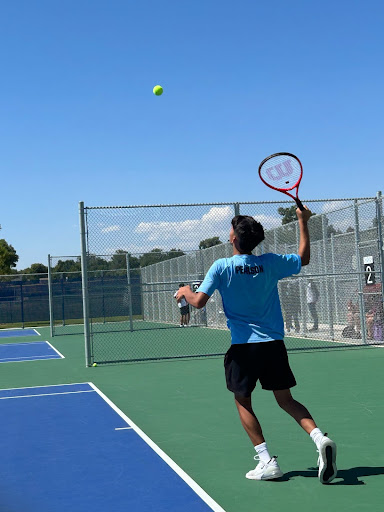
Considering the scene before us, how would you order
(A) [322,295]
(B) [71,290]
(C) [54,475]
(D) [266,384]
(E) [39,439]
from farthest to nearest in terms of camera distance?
1. (B) [71,290]
2. (A) [322,295]
3. (E) [39,439]
4. (C) [54,475]
5. (D) [266,384]

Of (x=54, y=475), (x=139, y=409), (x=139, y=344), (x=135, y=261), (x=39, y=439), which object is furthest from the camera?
(x=135, y=261)

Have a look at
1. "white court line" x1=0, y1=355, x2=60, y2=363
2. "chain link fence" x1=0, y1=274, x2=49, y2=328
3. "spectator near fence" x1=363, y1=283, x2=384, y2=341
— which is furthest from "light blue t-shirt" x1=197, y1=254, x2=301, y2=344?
"chain link fence" x1=0, y1=274, x2=49, y2=328

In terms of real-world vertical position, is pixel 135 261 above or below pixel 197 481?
above

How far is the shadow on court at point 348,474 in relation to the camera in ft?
15.4

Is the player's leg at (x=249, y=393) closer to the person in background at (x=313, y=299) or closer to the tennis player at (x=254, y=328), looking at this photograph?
the tennis player at (x=254, y=328)

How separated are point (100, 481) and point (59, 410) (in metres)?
3.07

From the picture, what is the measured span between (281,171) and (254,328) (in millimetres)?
1362

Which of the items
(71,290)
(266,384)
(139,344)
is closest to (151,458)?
(266,384)

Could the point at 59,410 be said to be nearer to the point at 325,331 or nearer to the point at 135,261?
the point at 325,331

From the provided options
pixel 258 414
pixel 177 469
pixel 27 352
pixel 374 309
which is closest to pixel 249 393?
pixel 177 469

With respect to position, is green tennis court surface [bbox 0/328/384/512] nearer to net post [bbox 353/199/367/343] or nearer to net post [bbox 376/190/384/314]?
net post [bbox 353/199/367/343]

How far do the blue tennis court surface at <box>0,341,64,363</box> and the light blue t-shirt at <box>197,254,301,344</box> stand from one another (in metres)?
10.6

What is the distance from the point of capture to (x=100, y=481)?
16.2 feet

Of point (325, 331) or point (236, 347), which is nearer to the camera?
point (236, 347)
